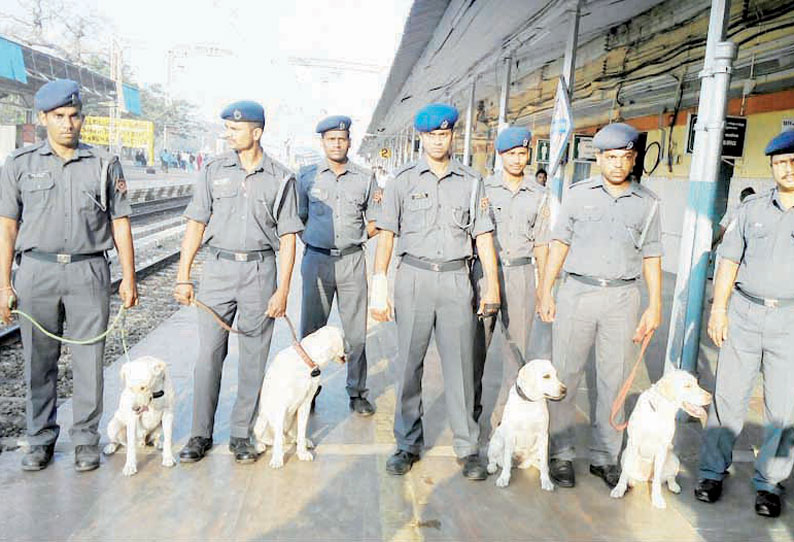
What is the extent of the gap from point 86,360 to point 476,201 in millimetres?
2385

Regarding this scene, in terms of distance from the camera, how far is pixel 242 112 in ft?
11.5

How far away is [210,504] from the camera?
3.12 metres

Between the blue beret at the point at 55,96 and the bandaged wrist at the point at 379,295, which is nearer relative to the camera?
the blue beret at the point at 55,96

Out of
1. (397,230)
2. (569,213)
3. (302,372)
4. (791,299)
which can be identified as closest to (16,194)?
(302,372)

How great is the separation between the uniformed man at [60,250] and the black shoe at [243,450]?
74 cm

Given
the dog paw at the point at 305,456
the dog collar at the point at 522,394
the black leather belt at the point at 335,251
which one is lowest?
the dog paw at the point at 305,456

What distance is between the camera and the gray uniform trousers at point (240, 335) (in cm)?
362

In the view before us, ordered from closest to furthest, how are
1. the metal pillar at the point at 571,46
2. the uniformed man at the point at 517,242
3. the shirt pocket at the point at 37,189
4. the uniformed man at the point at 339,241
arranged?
1. the shirt pocket at the point at 37,189
2. the uniformed man at the point at 517,242
3. the uniformed man at the point at 339,241
4. the metal pillar at the point at 571,46

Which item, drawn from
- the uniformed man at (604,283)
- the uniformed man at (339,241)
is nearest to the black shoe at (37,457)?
the uniformed man at (339,241)

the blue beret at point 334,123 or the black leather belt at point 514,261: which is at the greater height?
the blue beret at point 334,123

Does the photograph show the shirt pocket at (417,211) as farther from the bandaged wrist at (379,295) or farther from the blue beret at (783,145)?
the blue beret at (783,145)

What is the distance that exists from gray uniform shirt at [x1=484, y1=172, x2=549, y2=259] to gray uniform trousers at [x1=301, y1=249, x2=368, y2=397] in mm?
1024

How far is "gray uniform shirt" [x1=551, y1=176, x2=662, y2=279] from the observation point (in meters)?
3.46

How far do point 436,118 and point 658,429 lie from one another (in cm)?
201
